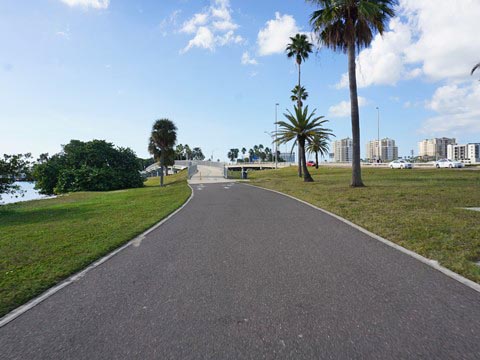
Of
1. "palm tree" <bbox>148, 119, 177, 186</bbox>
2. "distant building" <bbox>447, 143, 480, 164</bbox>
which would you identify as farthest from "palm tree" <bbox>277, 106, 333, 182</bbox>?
"distant building" <bbox>447, 143, 480, 164</bbox>

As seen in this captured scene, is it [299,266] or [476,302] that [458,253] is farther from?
[299,266]

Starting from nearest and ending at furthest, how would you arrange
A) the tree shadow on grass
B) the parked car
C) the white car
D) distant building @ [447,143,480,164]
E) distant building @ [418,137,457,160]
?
1. the tree shadow on grass
2. the parked car
3. the white car
4. distant building @ [447,143,480,164]
5. distant building @ [418,137,457,160]

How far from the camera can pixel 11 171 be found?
615 inches

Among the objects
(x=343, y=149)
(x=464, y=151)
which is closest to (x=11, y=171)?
(x=464, y=151)

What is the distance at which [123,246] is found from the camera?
24.0 ft

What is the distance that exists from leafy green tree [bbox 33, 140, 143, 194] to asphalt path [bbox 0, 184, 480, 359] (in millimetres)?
37753

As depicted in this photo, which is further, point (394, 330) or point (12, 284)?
point (12, 284)

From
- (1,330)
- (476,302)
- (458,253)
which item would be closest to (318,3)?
(458,253)

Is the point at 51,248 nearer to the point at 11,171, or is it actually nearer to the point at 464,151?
the point at 11,171

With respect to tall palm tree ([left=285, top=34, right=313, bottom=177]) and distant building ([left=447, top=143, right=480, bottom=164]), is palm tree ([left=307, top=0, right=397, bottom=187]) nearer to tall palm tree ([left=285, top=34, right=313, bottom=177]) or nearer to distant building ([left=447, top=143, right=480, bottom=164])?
tall palm tree ([left=285, top=34, right=313, bottom=177])

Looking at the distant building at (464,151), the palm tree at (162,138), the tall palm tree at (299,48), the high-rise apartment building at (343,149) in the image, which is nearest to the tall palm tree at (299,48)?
the tall palm tree at (299,48)

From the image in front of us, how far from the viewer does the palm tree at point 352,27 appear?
19.1m

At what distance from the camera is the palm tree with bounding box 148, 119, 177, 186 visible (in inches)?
1747

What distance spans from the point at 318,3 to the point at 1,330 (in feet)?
74.2
